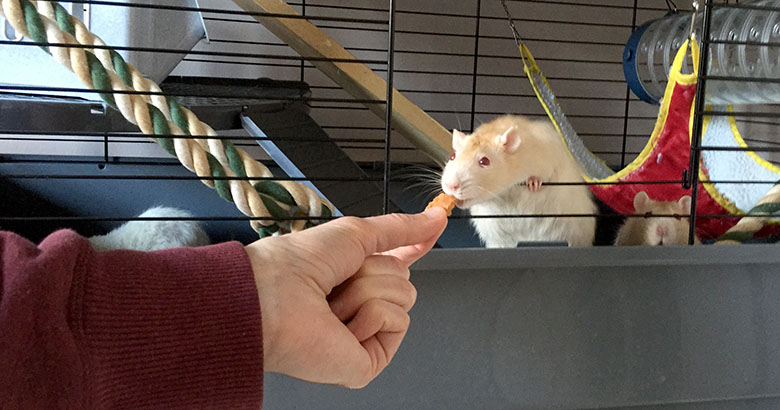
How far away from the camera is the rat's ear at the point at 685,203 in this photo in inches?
40.4

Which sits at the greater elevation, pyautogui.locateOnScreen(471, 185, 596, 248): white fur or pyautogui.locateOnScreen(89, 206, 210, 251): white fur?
pyautogui.locateOnScreen(471, 185, 596, 248): white fur

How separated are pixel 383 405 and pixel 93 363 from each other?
50 cm

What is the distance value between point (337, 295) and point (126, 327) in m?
0.17

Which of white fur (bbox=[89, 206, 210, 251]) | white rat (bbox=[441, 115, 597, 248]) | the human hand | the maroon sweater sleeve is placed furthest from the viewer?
A: white fur (bbox=[89, 206, 210, 251])

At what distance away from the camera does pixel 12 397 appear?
33cm

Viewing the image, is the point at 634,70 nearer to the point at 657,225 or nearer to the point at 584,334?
the point at 657,225

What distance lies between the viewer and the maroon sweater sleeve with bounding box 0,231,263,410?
333 millimetres

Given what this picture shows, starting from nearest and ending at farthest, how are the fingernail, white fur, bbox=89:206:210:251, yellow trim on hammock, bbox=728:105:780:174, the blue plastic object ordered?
the fingernail, yellow trim on hammock, bbox=728:105:780:174, white fur, bbox=89:206:210:251, the blue plastic object

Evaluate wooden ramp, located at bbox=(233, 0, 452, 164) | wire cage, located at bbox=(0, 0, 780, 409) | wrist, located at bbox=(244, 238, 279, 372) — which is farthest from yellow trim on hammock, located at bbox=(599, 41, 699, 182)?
wrist, located at bbox=(244, 238, 279, 372)

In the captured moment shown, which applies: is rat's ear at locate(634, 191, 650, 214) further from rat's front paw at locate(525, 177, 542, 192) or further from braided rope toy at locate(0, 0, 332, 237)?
braided rope toy at locate(0, 0, 332, 237)

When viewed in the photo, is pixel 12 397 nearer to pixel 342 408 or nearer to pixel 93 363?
pixel 93 363

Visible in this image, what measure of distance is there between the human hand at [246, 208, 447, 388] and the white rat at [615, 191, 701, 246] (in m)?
0.56

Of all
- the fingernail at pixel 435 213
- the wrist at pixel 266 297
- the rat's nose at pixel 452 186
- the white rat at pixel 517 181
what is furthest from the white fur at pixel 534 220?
the wrist at pixel 266 297

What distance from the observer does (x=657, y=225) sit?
98 centimetres
